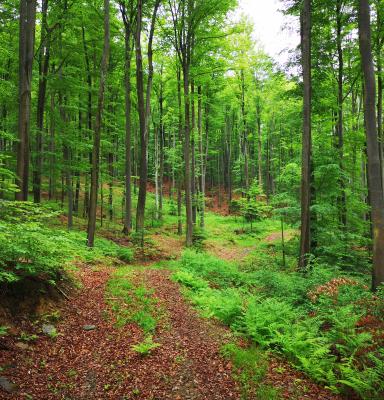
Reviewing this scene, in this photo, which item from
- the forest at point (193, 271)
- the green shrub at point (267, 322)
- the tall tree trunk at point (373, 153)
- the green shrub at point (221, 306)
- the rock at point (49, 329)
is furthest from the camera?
the tall tree trunk at point (373, 153)

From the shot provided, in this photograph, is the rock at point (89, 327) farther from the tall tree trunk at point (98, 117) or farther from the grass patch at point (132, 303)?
the tall tree trunk at point (98, 117)

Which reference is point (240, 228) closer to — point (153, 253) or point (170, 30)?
point (153, 253)

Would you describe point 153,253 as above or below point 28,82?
below

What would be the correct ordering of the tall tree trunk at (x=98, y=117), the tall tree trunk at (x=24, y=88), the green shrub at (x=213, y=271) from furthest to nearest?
the tall tree trunk at (x=98, y=117), the green shrub at (x=213, y=271), the tall tree trunk at (x=24, y=88)

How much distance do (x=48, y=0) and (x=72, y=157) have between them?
7534 mm

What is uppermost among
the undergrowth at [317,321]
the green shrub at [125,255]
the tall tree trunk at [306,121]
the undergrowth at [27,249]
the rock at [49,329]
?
the tall tree trunk at [306,121]

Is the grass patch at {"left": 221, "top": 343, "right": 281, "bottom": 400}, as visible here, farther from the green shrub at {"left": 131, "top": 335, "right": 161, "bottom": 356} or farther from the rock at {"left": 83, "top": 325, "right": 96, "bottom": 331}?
the rock at {"left": 83, "top": 325, "right": 96, "bottom": 331}

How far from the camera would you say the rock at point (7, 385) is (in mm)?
3666

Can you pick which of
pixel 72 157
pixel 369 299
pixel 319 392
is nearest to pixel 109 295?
pixel 319 392

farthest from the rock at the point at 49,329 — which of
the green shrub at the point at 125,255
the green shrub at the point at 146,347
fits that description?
the green shrub at the point at 125,255

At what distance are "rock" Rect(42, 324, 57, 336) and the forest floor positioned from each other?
0.17 ft

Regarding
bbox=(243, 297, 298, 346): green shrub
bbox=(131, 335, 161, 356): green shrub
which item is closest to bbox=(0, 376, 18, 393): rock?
bbox=(131, 335, 161, 356): green shrub

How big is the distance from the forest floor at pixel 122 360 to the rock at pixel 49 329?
53mm

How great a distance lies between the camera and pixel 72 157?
16812 millimetres
